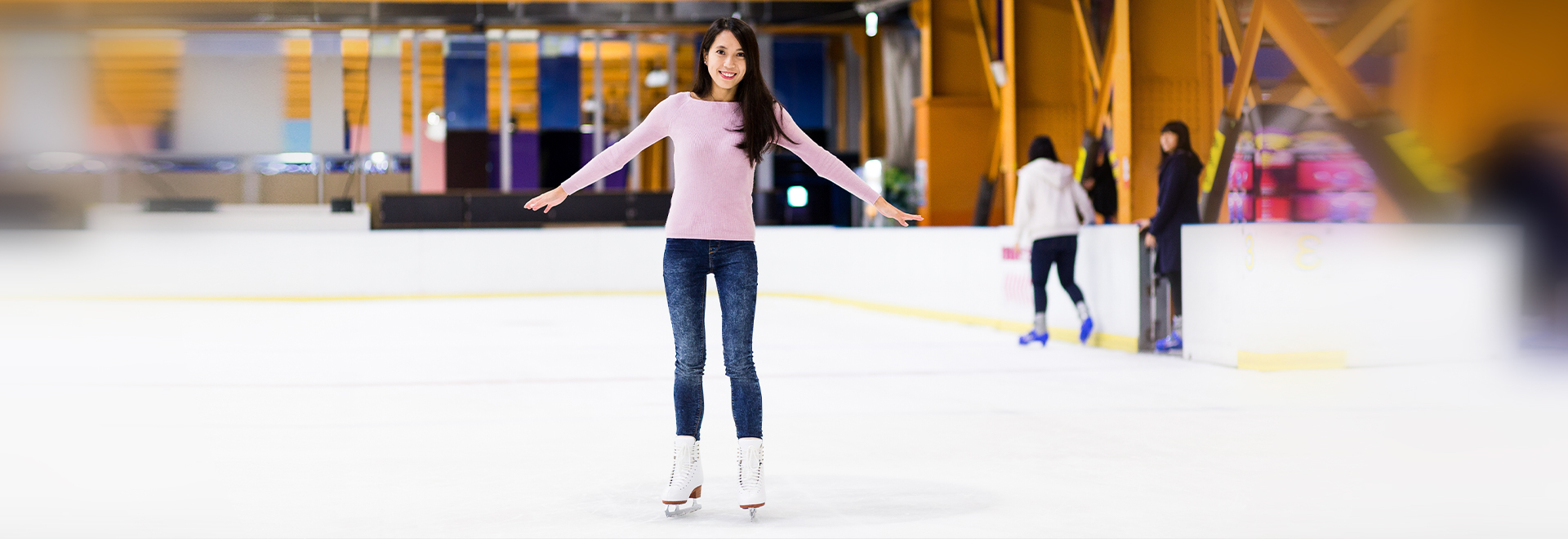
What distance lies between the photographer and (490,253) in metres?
17.4

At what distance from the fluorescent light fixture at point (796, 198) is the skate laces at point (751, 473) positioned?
59.5ft

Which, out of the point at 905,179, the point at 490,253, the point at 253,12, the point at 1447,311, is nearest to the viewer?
the point at 1447,311

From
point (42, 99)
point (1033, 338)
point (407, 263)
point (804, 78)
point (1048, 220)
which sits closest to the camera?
point (1048, 220)

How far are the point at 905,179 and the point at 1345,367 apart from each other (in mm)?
11470

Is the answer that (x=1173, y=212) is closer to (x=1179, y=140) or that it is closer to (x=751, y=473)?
(x=1179, y=140)

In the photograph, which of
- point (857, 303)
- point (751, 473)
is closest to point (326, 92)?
point (857, 303)

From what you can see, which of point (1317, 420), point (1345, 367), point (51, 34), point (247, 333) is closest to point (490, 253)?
point (247, 333)

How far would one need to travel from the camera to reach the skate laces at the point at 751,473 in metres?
3.37

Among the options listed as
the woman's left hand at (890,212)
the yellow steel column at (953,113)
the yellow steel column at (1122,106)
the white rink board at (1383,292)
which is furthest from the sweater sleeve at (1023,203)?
the yellow steel column at (953,113)

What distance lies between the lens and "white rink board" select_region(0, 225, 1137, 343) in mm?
16031

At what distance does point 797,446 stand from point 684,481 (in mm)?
1344

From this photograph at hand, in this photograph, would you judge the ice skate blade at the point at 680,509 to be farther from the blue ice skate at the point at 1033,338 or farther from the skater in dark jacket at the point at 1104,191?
the skater in dark jacket at the point at 1104,191

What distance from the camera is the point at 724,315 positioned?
3.48 metres

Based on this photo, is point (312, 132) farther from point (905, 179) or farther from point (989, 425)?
point (989, 425)
